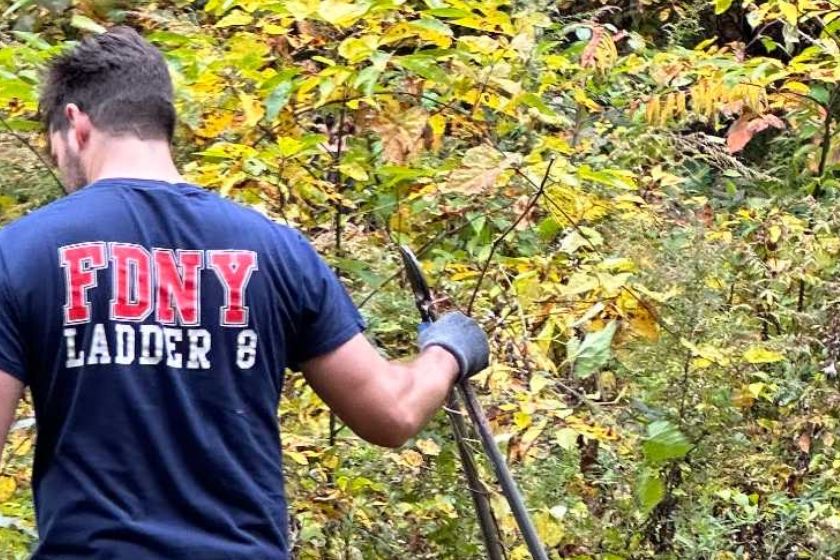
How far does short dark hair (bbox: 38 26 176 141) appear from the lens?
1.93 meters

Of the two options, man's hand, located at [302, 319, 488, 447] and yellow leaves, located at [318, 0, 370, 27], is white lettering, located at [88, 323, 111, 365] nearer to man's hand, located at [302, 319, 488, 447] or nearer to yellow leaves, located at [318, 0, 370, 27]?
man's hand, located at [302, 319, 488, 447]

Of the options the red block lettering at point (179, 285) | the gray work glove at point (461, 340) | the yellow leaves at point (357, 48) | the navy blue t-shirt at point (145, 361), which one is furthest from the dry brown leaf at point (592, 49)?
the red block lettering at point (179, 285)

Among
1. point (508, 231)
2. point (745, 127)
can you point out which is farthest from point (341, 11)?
point (745, 127)

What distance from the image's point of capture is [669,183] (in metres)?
3.83

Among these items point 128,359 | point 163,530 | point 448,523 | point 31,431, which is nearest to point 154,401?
point 128,359

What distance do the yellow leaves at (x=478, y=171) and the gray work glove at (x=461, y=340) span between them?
554mm

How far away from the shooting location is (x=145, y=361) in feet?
5.94

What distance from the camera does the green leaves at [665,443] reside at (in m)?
2.88

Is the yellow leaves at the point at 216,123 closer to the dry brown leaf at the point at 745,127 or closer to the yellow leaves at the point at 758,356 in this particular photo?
the yellow leaves at the point at 758,356

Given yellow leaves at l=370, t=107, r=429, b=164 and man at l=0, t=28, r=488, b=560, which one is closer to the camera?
man at l=0, t=28, r=488, b=560

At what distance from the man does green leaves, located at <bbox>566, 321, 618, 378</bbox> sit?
0.87 metres

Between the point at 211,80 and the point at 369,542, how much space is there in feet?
3.90

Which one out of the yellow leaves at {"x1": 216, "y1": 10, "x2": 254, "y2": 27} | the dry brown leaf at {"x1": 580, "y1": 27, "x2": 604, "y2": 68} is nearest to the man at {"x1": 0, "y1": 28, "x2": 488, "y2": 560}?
the yellow leaves at {"x1": 216, "y1": 10, "x2": 254, "y2": 27}

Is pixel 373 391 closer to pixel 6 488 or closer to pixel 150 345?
pixel 150 345
